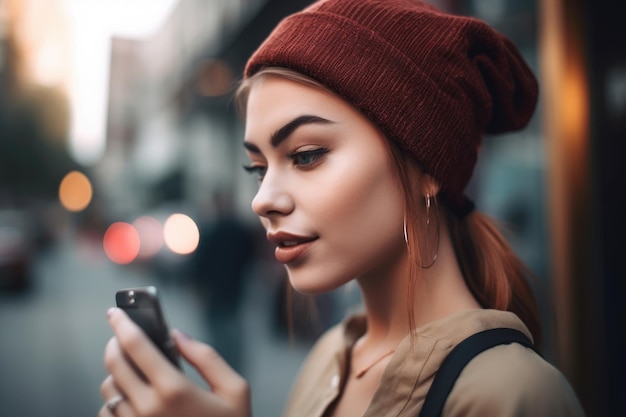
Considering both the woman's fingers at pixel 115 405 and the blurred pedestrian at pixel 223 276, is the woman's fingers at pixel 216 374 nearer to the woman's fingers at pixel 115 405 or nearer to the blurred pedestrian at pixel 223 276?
the woman's fingers at pixel 115 405

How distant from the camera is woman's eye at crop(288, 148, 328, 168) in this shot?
133 centimetres

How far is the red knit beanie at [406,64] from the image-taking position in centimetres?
133

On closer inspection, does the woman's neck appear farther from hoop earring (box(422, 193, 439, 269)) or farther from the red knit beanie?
the red knit beanie

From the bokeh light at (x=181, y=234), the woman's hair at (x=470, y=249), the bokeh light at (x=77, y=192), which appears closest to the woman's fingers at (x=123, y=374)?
the woman's hair at (x=470, y=249)

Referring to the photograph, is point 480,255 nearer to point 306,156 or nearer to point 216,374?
point 306,156

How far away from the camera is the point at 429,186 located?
4.67ft

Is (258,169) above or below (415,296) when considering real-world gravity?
above

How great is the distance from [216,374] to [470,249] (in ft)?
2.71

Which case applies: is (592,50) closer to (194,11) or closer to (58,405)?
(58,405)

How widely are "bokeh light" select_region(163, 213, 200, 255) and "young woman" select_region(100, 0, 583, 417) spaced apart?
8523 millimetres


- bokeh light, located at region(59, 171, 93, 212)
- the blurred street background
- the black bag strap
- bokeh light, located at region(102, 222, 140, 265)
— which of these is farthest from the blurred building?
bokeh light, located at region(102, 222, 140, 265)

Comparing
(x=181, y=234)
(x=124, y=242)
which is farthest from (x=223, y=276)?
(x=124, y=242)

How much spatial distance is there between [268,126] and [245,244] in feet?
14.8

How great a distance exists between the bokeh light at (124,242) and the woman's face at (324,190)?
17109 millimetres
